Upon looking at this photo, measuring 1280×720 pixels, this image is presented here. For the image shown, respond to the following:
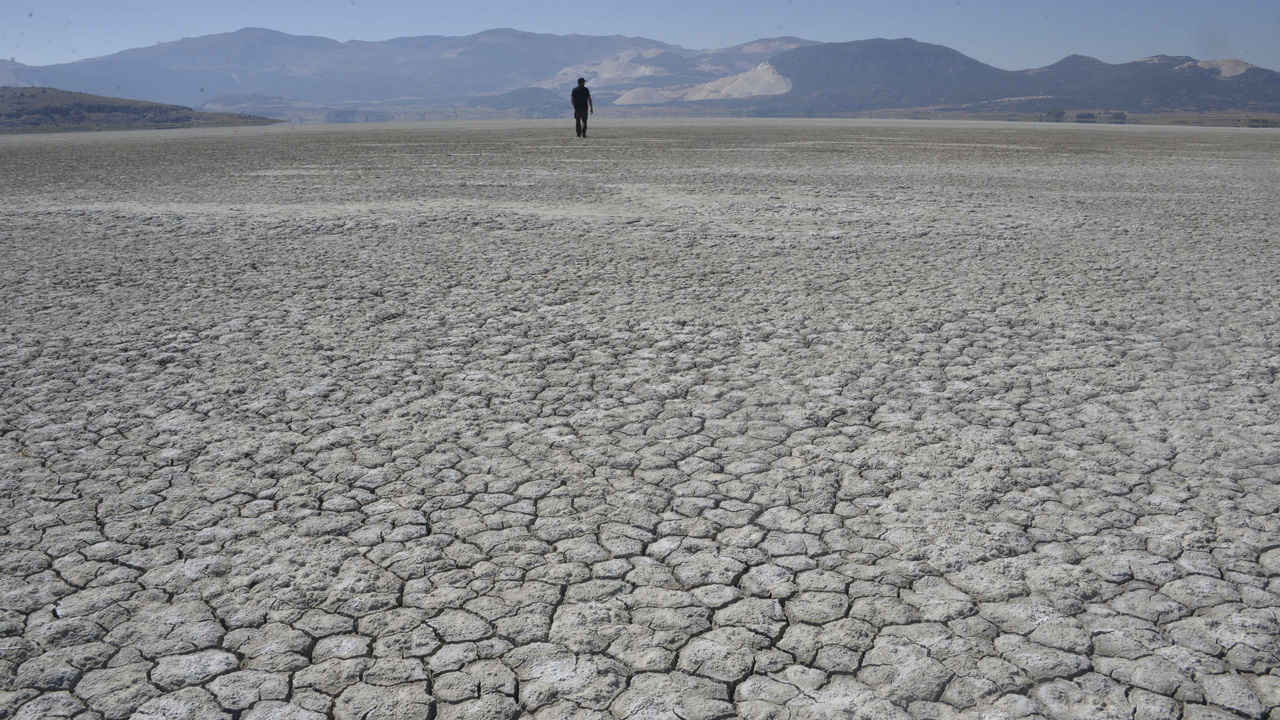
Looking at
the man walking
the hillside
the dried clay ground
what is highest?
the hillside

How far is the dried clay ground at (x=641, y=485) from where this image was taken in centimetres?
245

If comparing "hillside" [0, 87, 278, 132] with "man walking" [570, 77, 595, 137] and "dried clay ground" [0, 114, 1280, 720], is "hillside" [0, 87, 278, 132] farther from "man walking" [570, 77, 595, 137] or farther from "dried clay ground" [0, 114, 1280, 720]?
"dried clay ground" [0, 114, 1280, 720]

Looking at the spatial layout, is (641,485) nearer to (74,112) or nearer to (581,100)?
(581,100)

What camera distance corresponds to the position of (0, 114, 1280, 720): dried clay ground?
2.45 metres

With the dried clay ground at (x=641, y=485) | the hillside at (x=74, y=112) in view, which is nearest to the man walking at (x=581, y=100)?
the dried clay ground at (x=641, y=485)

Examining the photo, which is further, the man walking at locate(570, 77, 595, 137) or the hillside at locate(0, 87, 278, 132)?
the hillside at locate(0, 87, 278, 132)

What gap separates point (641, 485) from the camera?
3.60m

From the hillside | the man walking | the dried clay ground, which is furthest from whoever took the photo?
the hillside

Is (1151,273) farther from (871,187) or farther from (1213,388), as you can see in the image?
(871,187)

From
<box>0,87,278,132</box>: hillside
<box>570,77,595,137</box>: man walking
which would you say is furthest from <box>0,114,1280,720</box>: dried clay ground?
<box>0,87,278,132</box>: hillside

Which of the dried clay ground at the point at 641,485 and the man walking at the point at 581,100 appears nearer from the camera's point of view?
the dried clay ground at the point at 641,485

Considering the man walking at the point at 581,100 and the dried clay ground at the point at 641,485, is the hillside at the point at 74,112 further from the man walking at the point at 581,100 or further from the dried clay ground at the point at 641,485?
the dried clay ground at the point at 641,485

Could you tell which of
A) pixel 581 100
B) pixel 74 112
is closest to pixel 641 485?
pixel 581 100

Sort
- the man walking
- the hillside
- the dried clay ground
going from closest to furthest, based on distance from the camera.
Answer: the dried clay ground
the man walking
the hillside
